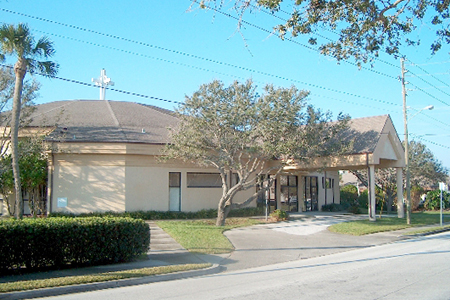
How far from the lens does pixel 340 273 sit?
10.8 m

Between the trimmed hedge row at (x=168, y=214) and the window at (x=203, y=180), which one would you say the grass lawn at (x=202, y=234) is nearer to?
the trimmed hedge row at (x=168, y=214)

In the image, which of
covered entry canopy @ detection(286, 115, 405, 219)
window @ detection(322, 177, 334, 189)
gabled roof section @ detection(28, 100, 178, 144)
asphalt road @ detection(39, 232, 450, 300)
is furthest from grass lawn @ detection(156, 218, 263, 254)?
window @ detection(322, 177, 334, 189)

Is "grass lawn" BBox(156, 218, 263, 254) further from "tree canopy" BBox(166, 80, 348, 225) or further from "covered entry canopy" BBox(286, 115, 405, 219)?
"covered entry canopy" BBox(286, 115, 405, 219)

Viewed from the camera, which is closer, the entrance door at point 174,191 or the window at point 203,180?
the entrance door at point 174,191

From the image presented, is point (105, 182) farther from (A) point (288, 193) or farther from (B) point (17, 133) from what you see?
(A) point (288, 193)

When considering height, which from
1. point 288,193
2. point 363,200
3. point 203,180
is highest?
point 203,180

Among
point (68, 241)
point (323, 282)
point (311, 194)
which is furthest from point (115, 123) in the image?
point (323, 282)

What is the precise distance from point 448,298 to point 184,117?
14565mm

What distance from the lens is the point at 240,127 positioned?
19828 millimetres

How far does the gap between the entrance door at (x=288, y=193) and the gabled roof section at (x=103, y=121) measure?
9.10 metres

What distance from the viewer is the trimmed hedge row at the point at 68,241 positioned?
10477mm

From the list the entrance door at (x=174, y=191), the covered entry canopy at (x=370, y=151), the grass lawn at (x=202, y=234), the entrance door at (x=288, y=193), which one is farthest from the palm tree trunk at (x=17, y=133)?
the entrance door at (x=288, y=193)

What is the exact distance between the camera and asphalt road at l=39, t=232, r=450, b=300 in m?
8.39

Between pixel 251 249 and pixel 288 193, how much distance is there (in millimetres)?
15443
